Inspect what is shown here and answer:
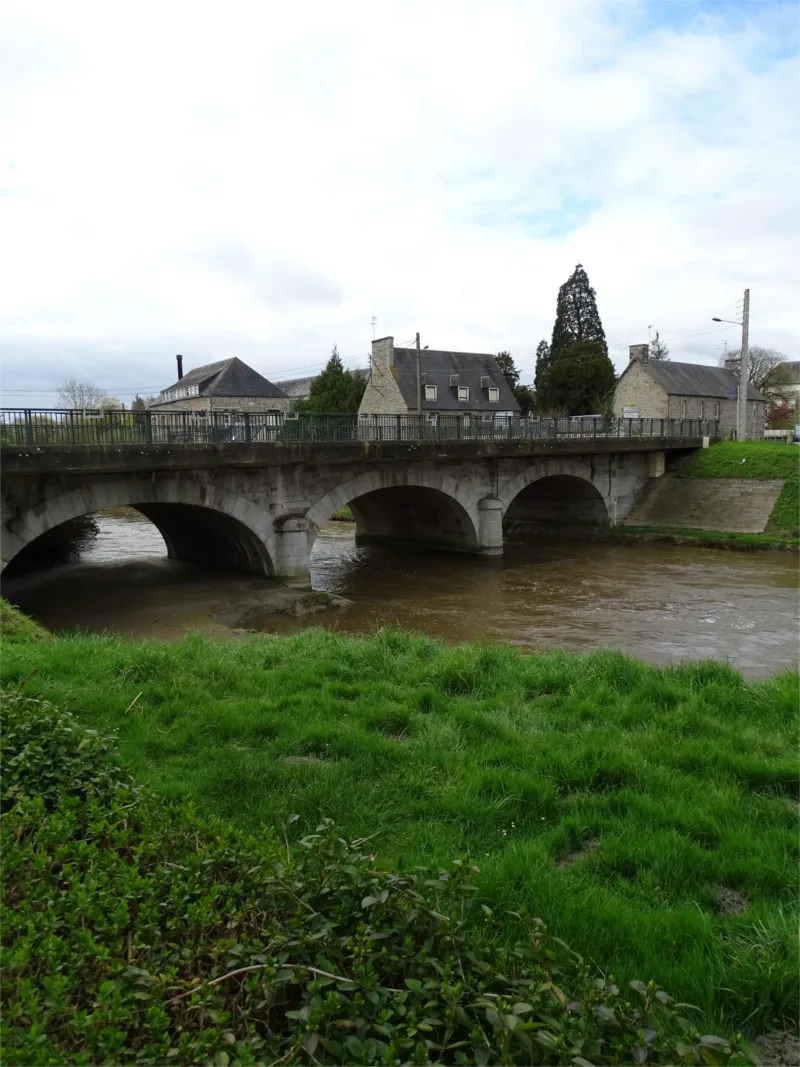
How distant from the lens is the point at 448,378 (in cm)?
5306

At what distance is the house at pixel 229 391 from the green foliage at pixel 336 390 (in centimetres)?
447

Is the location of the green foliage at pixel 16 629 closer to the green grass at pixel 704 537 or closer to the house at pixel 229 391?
the green grass at pixel 704 537

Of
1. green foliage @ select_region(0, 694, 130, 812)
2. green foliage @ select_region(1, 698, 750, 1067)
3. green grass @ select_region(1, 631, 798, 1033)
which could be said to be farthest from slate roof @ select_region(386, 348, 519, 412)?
green foliage @ select_region(1, 698, 750, 1067)

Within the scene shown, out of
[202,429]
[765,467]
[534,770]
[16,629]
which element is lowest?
[16,629]

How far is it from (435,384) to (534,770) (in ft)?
157

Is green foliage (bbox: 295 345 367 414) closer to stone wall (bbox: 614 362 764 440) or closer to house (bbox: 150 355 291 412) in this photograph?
house (bbox: 150 355 291 412)

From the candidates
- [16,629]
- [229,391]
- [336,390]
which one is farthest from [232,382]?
[16,629]

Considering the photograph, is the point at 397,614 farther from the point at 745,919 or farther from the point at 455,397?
the point at 455,397

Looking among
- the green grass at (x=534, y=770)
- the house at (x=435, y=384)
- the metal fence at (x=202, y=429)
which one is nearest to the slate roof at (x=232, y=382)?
the house at (x=435, y=384)

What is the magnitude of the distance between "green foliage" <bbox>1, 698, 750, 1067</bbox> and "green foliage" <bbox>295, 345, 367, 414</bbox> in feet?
169

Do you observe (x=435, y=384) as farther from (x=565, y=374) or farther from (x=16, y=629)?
(x=16, y=629)

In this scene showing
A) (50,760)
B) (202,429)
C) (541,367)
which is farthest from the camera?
(541,367)

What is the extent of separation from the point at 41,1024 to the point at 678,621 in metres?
17.4

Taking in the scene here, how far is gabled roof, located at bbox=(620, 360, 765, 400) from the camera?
5100 centimetres
